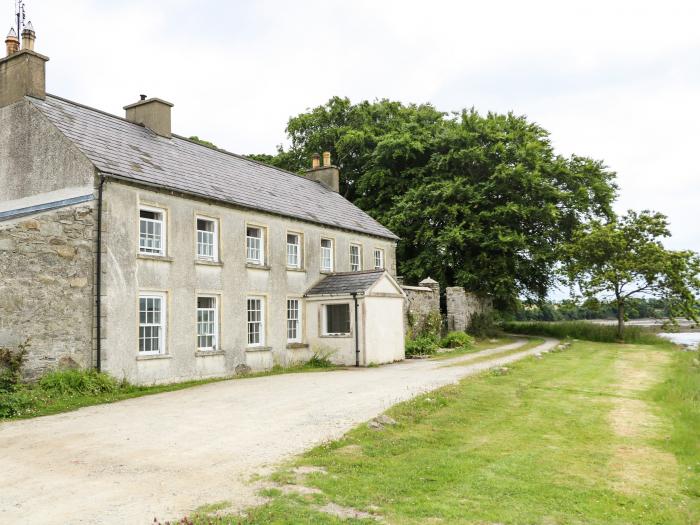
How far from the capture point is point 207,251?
61.7ft

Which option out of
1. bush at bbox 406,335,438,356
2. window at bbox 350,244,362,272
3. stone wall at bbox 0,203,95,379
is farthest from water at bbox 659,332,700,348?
stone wall at bbox 0,203,95,379

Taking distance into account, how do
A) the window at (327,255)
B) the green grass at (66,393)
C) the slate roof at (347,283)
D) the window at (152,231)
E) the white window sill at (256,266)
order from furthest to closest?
the window at (327,255)
the slate roof at (347,283)
the white window sill at (256,266)
the window at (152,231)
the green grass at (66,393)

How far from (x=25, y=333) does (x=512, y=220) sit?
92.5ft

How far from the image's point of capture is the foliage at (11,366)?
1299 cm

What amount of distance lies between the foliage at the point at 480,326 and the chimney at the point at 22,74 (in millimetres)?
24245

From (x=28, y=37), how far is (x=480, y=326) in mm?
25658

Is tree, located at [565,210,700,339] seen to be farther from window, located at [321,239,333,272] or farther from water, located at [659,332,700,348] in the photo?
window, located at [321,239,333,272]

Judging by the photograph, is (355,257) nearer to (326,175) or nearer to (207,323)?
(326,175)

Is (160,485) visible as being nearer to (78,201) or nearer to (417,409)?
(417,409)

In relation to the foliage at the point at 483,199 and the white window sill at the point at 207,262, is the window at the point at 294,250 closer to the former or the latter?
the white window sill at the point at 207,262

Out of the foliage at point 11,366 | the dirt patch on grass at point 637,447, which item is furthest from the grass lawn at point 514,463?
the foliage at point 11,366

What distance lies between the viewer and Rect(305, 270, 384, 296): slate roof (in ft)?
72.1

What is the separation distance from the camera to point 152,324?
16.6m

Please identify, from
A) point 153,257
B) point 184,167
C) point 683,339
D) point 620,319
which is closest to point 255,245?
point 184,167
